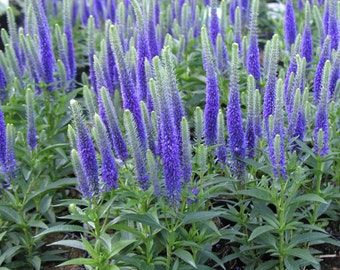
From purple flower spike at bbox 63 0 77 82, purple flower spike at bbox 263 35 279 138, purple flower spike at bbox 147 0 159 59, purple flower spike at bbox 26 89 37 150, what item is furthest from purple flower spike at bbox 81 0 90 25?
purple flower spike at bbox 263 35 279 138

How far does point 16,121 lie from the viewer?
542cm

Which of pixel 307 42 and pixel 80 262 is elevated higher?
pixel 307 42

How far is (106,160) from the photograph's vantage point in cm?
366

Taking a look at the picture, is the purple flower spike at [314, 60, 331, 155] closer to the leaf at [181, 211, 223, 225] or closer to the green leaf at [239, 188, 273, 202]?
the green leaf at [239, 188, 273, 202]

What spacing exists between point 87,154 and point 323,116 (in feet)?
5.90

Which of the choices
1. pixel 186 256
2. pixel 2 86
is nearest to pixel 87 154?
pixel 186 256

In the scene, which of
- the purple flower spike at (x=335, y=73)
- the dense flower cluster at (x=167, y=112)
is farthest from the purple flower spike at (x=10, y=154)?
the purple flower spike at (x=335, y=73)

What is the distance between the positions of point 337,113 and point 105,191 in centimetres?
228

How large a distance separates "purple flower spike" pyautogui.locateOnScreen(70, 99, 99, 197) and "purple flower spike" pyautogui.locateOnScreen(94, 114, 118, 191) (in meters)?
0.07

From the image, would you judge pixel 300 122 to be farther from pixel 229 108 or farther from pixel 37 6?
pixel 37 6

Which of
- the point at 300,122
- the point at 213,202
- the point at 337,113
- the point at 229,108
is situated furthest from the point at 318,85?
the point at 213,202

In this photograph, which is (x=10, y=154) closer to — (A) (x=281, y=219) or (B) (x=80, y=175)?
(B) (x=80, y=175)

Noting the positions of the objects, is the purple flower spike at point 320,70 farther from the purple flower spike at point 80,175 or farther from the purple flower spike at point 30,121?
the purple flower spike at point 30,121

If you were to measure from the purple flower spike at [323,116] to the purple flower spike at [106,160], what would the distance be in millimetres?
1577
